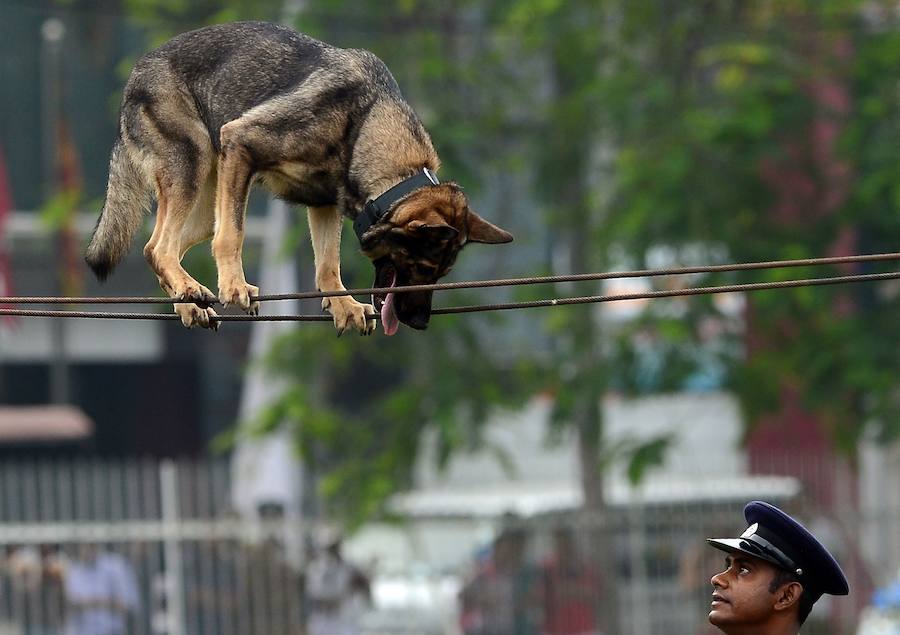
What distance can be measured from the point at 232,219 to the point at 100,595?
21.0 feet

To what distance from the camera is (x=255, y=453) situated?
16312mm

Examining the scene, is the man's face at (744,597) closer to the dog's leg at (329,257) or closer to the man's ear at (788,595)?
the man's ear at (788,595)

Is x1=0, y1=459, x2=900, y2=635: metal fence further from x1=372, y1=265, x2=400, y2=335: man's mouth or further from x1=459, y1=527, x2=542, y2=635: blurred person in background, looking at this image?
x1=372, y1=265, x2=400, y2=335: man's mouth

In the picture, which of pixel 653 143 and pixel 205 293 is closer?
pixel 205 293

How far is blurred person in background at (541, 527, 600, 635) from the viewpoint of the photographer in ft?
45.9

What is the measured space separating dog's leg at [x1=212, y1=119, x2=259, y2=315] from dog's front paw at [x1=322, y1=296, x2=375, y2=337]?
43cm

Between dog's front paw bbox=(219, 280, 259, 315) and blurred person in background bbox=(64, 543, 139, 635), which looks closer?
dog's front paw bbox=(219, 280, 259, 315)

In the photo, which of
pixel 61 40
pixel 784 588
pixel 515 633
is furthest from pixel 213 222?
pixel 61 40

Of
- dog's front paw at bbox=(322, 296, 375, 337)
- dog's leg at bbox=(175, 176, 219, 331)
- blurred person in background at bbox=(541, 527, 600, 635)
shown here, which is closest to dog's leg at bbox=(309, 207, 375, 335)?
dog's front paw at bbox=(322, 296, 375, 337)

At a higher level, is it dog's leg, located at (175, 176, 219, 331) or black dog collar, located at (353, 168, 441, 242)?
A: dog's leg, located at (175, 176, 219, 331)

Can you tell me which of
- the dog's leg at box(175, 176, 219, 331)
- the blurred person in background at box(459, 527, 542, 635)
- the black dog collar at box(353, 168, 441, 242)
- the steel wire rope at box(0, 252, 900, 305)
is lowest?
the blurred person in background at box(459, 527, 542, 635)

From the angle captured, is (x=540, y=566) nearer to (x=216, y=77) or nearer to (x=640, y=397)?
(x=640, y=397)

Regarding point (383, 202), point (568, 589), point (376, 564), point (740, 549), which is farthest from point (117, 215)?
point (568, 589)

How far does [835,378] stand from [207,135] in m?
9.20
